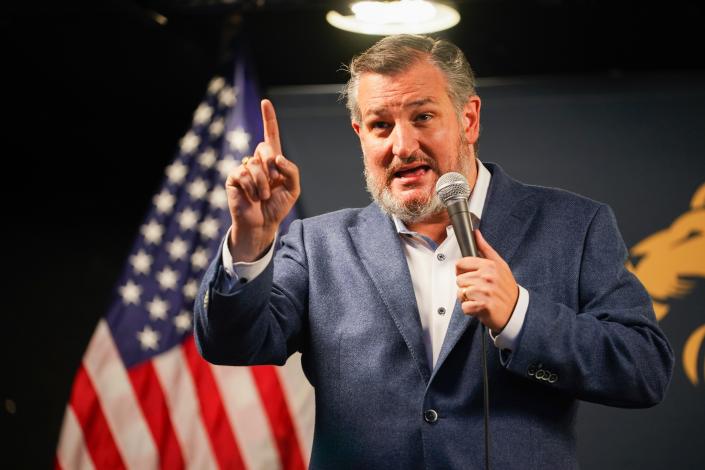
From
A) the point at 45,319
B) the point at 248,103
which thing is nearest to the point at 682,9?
the point at 248,103

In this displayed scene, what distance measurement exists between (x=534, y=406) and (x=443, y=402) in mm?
189

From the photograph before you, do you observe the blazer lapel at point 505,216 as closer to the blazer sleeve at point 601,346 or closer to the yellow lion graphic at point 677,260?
the blazer sleeve at point 601,346

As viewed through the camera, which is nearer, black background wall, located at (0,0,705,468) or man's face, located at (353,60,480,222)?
man's face, located at (353,60,480,222)

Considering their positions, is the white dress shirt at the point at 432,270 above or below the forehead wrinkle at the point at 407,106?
below

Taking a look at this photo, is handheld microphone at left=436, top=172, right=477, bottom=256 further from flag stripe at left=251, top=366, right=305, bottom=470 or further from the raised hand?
flag stripe at left=251, top=366, right=305, bottom=470

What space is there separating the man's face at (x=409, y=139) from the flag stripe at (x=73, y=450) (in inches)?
73.9

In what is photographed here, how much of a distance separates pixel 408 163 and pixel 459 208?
0.45 meters

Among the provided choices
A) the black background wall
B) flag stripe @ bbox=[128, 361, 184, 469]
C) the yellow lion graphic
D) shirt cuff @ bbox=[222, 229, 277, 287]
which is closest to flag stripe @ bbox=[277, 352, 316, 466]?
flag stripe @ bbox=[128, 361, 184, 469]

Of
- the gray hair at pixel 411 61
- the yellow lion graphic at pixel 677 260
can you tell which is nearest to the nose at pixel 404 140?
the gray hair at pixel 411 61

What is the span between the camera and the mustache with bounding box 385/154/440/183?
1.80 m

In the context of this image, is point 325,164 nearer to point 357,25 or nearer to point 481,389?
point 357,25

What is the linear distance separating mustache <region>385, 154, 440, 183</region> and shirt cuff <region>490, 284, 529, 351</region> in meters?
0.48

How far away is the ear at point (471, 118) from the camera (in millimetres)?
1977

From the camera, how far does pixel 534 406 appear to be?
1.58 m
